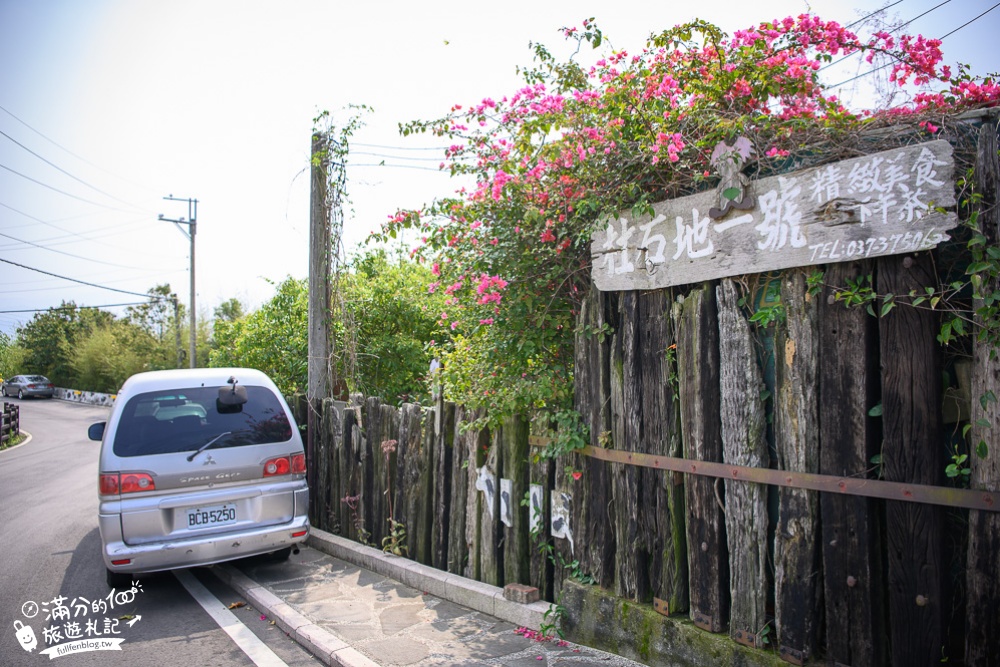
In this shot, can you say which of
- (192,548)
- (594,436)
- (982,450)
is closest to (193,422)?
(192,548)

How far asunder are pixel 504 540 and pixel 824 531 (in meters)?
2.59

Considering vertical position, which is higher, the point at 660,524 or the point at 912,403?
the point at 912,403

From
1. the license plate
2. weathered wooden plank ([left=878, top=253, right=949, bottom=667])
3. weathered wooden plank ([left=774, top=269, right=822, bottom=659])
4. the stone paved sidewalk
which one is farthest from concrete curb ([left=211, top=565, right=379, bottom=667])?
weathered wooden plank ([left=878, top=253, right=949, bottom=667])

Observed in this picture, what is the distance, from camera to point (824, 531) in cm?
318

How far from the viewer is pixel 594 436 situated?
449cm

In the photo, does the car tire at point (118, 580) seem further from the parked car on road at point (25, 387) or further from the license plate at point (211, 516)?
the parked car on road at point (25, 387)

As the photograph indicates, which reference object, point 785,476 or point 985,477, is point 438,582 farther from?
point 985,477

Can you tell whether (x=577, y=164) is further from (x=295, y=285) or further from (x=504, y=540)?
(x=295, y=285)

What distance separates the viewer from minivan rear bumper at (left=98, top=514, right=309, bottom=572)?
5.37m

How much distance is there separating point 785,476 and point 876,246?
3.94 ft

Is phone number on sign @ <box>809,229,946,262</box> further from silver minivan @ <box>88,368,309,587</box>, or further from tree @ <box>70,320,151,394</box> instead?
tree @ <box>70,320,151,394</box>

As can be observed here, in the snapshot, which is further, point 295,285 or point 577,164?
point 295,285

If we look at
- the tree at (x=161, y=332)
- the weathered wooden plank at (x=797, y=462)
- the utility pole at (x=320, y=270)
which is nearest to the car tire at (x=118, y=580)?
the utility pole at (x=320, y=270)

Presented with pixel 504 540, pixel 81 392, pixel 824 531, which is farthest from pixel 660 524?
pixel 81 392
